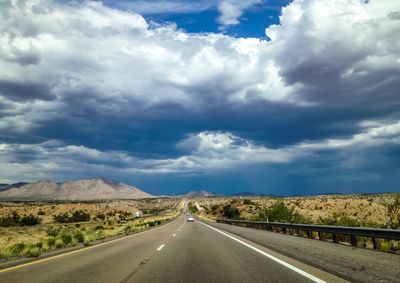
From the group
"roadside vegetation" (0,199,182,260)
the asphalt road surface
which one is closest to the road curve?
the asphalt road surface

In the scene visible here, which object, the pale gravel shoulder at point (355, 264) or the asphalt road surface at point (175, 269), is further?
the asphalt road surface at point (175, 269)

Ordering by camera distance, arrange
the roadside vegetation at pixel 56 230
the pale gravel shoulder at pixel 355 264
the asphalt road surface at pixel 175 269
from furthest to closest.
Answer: the roadside vegetation at pixel 56 230 < the asphalt road surface at pixel 175 269 < the pale gravel shoulder at pixel 355 264

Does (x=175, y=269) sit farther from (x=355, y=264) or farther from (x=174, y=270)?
(x=355, y=264)

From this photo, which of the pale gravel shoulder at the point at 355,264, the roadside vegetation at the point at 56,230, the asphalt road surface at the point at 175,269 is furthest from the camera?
the roadside vegetation at the point at 56,230

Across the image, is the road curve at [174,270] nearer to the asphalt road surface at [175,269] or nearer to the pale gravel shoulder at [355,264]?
the asphalt road surface at [175,269]

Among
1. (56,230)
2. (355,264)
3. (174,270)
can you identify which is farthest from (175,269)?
(56,230)

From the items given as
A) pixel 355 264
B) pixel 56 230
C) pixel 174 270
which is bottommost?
pixel 174 270

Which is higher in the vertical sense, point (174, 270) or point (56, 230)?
point (56, 230)

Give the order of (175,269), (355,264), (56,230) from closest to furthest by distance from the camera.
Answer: (355,264) → (175,269) → (56,230)

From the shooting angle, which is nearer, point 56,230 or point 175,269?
point 175,269

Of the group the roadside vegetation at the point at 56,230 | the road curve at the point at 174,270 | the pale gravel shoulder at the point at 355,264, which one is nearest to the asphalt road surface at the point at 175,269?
the road curve at the point at 174,270

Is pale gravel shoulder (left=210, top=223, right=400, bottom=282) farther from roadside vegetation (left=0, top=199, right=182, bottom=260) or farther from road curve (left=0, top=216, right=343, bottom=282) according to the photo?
roadside vegetation (left=0, top=199, right=182, bottom=260)

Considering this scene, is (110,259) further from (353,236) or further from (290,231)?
(290,231)

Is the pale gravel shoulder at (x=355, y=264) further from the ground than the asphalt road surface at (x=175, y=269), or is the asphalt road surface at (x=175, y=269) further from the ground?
the pale gravel shoulder at (x=355, y=264)
